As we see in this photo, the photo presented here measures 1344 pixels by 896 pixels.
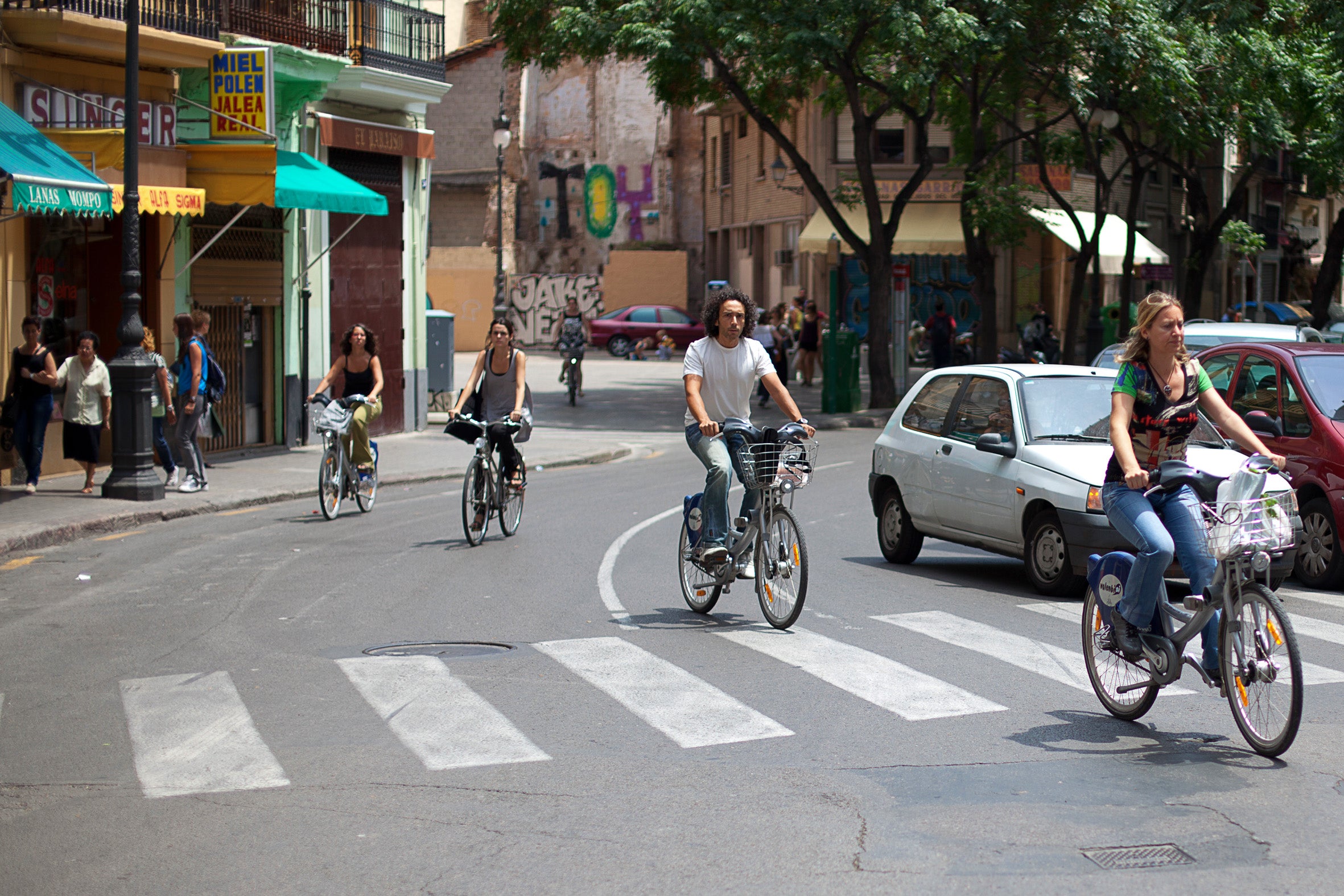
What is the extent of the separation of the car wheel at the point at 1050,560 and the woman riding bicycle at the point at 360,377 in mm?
6763

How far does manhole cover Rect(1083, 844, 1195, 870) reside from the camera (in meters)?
4.98

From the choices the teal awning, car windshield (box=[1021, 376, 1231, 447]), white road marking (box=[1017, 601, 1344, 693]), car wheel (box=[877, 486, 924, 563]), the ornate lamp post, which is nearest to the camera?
white road marking (box=[1017, 601, 1344, 693])

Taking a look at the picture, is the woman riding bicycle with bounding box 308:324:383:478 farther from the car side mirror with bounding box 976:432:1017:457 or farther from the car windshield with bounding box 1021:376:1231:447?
the car windshield with bounding box 1021:376:1231:447

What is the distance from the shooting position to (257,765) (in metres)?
6.34

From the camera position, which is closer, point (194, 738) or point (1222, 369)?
point (194, 738)

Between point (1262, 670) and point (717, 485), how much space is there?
384cm

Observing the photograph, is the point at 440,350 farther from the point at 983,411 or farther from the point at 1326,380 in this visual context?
the point at 1326,380

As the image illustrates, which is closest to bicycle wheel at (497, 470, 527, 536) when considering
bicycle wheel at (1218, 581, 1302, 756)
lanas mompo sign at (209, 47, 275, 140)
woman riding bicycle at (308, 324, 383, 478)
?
woman riding bicycle at (308, 324, 383, 478)

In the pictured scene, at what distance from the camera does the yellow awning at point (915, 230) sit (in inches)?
1630

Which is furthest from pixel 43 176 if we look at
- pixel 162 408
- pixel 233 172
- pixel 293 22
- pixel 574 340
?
pixel 574 340

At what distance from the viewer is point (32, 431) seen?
629 inches

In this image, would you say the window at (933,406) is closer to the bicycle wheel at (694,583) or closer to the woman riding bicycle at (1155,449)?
the bicycle wheel at (694,583)

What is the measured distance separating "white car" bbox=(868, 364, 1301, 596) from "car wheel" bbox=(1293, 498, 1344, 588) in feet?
3.30

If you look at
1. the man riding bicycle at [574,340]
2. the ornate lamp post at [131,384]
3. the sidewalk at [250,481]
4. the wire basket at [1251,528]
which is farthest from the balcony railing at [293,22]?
the wire basket at [1251,528]
